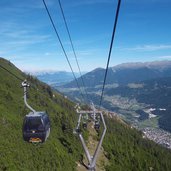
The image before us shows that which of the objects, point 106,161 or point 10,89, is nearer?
point 106,161

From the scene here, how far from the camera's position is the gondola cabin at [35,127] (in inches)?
1199

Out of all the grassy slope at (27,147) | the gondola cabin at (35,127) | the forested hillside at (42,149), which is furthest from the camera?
the forested hillside at (42,149)

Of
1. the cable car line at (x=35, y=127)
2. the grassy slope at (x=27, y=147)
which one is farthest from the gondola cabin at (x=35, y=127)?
the grassy slope at (x=27, y=147)

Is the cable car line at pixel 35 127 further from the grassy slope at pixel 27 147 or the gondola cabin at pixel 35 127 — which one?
the grassy slope at pixel 27 147

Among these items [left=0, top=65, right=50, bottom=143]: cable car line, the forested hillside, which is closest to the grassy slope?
the forested hillside

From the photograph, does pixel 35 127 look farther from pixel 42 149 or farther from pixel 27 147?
pixel 42 149

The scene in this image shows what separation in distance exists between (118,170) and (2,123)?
58.6 metres

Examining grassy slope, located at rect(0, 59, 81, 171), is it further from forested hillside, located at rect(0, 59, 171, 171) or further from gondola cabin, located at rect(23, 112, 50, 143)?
gondola cabin, located at rect(23, 112, 50, 143)

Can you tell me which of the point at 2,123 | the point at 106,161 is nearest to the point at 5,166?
the point at 2,123

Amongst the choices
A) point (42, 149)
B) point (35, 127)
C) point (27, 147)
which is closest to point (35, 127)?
point (35, 127)

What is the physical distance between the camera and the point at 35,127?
30594 mm

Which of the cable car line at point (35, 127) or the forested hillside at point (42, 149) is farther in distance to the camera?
Result: the forested hillside at point (42, 149)

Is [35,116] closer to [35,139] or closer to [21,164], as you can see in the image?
[35,139]

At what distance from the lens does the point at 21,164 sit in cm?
10156
